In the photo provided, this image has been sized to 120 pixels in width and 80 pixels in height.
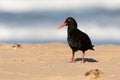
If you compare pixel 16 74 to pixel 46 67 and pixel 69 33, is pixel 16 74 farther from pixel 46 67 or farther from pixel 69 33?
pixel 69 33

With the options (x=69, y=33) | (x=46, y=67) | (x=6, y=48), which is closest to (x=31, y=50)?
(x=6, y=48)

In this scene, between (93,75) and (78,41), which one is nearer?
(93,75)

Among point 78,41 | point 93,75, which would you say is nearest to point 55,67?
point 78,41

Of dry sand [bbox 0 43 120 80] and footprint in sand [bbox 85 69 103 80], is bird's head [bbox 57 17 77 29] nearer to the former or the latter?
dry sand [bbox 0 43 120 80]

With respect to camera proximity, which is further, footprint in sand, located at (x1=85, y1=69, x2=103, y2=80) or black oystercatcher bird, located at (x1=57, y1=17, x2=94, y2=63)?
black oystercatcher bird, located at (x1=57, y1=17, x2=94, y2=63)

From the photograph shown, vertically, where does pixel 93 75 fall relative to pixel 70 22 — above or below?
below

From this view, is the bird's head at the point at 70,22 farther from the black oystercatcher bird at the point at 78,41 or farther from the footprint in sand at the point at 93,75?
the footprint in sand at the point at 93,75

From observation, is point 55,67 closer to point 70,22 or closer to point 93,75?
point 93,75

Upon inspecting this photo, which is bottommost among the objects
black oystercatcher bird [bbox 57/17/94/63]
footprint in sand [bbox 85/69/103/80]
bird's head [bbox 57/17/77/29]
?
footprint in sand [bbox 85/69/103/80]

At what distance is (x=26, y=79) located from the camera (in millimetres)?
12711

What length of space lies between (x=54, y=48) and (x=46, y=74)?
903 centimetres

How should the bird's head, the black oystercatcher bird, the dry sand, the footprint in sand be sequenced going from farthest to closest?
the bird's head, the black oystercatcher bird, the dry sand, the footprint in sand

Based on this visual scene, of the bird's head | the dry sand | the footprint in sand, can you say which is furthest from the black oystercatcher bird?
the footprint in sand

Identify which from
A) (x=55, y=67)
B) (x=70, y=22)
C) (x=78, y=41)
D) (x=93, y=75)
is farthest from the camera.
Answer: (x=70, y=22)
